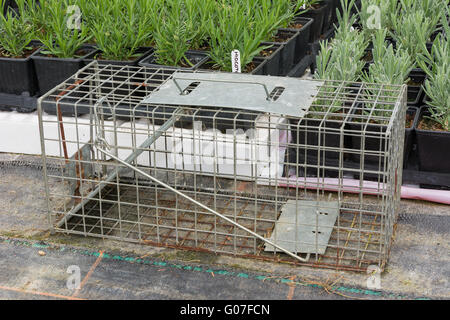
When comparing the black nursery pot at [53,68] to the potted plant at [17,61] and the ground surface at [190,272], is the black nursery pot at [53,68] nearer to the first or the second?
the potted plant at [17,61]

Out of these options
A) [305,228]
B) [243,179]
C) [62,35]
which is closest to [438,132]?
[305,228]

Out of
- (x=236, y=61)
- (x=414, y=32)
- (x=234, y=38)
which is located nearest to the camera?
(x=236, y=61)

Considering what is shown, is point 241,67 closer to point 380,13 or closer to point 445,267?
point 380,13

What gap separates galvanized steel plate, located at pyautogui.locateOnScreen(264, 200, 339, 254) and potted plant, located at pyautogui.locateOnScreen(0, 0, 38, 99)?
5.38 ft

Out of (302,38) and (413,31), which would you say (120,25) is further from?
(413,31)

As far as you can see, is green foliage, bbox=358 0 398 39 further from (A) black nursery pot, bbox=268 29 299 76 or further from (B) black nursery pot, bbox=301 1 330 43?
(B) black nursery pot, bbox=301 1 330 43

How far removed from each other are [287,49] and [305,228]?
4.70 ft

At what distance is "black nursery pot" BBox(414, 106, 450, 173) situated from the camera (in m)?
3.14

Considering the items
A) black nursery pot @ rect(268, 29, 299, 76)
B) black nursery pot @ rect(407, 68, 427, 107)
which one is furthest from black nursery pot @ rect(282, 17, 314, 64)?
black nursery pot @ rect(407, 68, 427, 107)

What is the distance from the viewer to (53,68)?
150 inches

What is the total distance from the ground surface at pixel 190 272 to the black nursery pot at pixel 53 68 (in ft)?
3.39

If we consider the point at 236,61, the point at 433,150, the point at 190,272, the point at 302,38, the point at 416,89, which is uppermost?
the point at 236,61

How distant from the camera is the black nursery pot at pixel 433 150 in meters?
3.14
